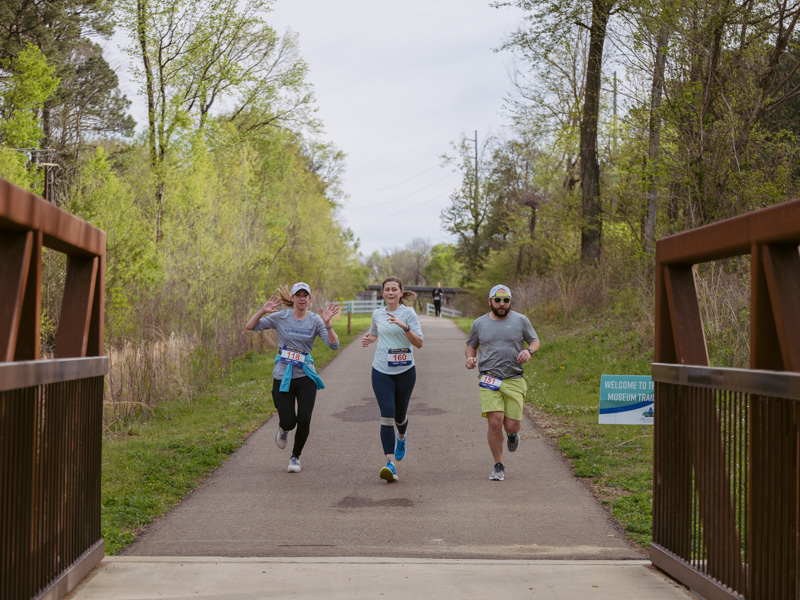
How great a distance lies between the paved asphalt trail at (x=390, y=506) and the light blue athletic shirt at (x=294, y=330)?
1107 mm

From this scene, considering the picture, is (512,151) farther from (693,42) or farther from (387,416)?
(387,416)

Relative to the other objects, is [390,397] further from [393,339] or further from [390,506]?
[390,506]

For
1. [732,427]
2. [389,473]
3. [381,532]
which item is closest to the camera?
[732,427]

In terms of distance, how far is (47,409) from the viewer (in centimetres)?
467

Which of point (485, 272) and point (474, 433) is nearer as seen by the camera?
point (474, 433)

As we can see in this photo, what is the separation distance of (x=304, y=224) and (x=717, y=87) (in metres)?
30.5

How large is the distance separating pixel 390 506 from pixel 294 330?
97.3 inches

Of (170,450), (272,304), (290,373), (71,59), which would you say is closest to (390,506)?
(290,373)

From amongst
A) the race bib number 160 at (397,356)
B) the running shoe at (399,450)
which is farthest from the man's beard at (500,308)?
the running shoe at (399,450)

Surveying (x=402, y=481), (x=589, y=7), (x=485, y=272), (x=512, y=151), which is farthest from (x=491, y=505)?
(x=512, y=151)

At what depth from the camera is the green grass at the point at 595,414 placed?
8109mm

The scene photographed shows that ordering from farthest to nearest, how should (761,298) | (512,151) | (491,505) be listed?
(512,151) < (491,505) < (761,298)

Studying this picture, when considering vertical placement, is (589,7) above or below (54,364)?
above

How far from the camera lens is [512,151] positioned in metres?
56.1
